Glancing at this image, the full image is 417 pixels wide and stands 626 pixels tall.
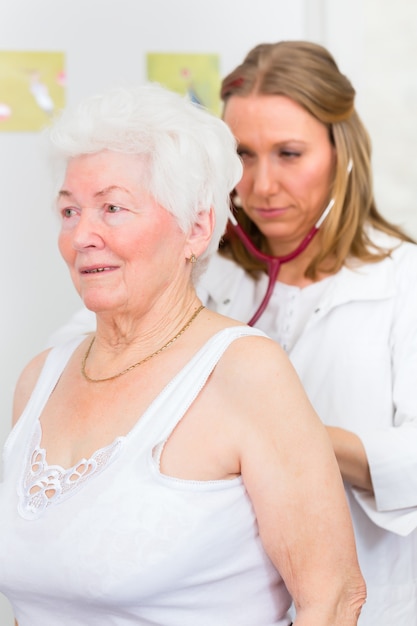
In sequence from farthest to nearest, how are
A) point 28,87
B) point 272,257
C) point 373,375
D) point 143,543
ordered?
1. point 28,87
2. point 272,257
3. point 373,375
4. point 143,543

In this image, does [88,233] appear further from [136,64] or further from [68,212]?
[136,64]

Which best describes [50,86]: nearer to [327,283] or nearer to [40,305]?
[40,305]

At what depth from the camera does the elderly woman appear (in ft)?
4.76

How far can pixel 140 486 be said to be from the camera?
1.46 meters

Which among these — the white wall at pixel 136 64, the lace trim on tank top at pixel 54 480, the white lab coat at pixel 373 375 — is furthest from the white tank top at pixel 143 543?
the white wall at pixel 136 64

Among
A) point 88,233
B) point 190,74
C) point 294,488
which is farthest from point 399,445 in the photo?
point 190,74

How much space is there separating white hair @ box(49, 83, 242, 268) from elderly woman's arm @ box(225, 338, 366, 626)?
0.30 meters

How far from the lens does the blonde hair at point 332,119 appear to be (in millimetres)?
2117

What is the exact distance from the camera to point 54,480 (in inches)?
61.1

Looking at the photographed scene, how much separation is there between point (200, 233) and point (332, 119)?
649 mm

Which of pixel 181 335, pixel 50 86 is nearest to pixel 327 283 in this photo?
pixel 181 335

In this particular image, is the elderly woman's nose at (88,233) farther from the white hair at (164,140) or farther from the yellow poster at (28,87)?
the yellow poster at (28,87)

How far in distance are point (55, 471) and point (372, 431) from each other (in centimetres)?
68

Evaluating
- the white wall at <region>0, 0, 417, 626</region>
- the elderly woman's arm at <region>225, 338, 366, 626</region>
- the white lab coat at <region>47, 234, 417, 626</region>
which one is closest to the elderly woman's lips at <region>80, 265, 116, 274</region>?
the elderly woman's arm at <region>225, 338, 366, 626</region>
